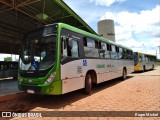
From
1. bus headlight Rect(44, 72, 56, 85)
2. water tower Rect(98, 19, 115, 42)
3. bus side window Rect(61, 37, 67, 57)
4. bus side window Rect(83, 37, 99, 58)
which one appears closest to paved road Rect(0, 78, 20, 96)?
bus headlight Rect(44, 72, 56, 85)

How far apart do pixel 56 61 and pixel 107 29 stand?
995 inches

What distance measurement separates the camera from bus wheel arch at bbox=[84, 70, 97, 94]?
8.62 meters

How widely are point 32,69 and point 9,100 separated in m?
2.15

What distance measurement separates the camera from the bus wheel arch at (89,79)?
8617 millimetres

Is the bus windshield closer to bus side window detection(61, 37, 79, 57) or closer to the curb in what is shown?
bus side window detection(61, 37, 79, 57)

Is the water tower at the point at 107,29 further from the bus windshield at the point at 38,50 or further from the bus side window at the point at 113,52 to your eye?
the bus windshield at the point at 38,50

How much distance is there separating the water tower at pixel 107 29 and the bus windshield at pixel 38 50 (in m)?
23.8

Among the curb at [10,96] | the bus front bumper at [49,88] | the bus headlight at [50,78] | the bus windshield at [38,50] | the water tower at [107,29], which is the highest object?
the water tower at [107,29]

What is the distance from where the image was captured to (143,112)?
564cm

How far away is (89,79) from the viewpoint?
8.78m

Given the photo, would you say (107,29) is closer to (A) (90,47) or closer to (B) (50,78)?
(A) (90,47)

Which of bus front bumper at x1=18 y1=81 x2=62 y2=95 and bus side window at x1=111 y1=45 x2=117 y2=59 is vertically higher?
bus side window at x1=111 y1=45 x2=117 y2=59

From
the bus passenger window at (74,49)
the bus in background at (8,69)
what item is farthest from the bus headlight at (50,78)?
the bus in background at (8,69)

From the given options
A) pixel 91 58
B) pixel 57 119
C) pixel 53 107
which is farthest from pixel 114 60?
pixel 57 119
